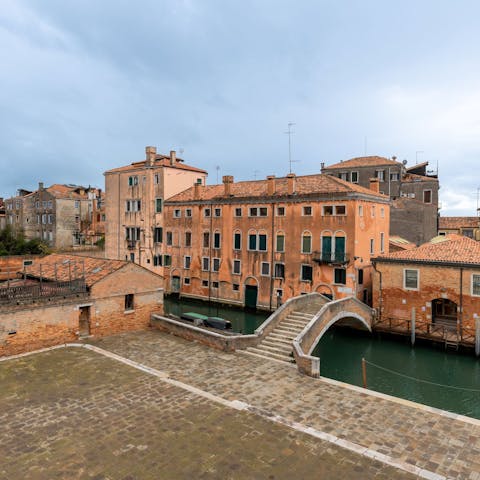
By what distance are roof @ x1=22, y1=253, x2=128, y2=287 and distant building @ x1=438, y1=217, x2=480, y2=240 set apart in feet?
158

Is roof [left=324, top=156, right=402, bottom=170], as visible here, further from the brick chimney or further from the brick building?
the brick building

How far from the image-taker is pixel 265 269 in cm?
3422

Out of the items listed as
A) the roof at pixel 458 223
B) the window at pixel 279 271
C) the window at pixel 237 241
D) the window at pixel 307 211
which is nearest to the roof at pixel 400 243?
the window at pixel 307 211

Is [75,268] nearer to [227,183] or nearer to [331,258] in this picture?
[331,258]

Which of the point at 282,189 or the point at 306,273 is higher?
the point at 282,189

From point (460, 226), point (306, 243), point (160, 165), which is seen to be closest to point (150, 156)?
point (160, 165)

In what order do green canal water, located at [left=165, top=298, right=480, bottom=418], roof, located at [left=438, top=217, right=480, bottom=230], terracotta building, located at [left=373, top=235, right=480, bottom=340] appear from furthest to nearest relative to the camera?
roof, located at [left=438, top=217, right=480, bottom=230] → terracotta building, located at [left=373, top=235, right=480, bottom=340] → green canal water, located at [left=165, top=298, right=480, bottom=418]

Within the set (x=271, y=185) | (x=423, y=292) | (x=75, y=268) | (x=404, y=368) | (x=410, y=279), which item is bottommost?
(x=404, y=368)

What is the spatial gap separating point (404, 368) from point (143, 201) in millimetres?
30712

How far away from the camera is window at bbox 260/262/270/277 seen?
34000 mm

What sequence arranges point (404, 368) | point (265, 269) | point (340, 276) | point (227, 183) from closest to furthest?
1. point (404, 368)
2. point (340, 276)
3. point (265, 269)
4. point (227, 183)

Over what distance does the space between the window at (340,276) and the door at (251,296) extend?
24.9 ft

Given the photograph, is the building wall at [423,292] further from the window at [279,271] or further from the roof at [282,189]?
the window at [279,271]

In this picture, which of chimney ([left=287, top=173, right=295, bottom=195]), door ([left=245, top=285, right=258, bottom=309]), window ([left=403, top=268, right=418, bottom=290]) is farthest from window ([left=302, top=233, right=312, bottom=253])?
window ([left=403, top=268, right=418, bottom=290])
